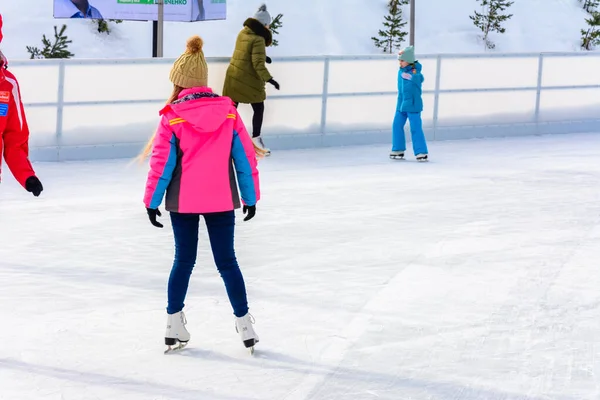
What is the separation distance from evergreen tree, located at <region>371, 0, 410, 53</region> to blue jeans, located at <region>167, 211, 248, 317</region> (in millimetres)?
40079

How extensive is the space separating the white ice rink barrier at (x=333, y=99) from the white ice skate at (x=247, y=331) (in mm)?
7042

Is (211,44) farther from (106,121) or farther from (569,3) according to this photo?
(106,121)

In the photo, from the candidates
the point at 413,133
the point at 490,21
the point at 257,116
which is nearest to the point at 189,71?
the point at 257,116

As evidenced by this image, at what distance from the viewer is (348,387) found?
4684mm

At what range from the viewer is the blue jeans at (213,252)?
503 cm

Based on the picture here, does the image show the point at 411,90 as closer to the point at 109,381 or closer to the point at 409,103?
the point at 409,103

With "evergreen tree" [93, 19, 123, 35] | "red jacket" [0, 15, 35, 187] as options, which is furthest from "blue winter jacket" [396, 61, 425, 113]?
"evergreen tree" [93, 19, 123, 35]

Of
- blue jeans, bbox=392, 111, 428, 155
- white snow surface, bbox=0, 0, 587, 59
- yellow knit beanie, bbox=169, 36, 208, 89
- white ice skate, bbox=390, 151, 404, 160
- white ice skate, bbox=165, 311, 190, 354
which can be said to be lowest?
white snow surface, bbox=0, 0, 587, 59

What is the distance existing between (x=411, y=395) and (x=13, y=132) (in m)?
2.18

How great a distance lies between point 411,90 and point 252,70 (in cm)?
161

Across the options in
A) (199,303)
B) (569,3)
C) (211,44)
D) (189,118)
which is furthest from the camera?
(569,3)

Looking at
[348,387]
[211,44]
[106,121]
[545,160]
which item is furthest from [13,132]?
[211,44]

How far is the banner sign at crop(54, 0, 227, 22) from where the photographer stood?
23.4 meters

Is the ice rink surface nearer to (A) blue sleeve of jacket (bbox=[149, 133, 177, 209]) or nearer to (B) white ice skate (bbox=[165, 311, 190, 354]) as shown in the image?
(B) white ice skate (bbox=[165, 311, 190, 354])
